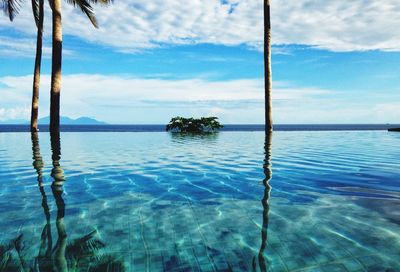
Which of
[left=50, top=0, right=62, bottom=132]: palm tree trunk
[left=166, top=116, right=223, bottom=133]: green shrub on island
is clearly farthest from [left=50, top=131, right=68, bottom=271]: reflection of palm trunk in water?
[left=166, top=116, right=223, bottom=133]: green shrub on island

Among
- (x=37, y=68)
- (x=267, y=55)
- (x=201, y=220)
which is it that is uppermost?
(x=267, y=55)

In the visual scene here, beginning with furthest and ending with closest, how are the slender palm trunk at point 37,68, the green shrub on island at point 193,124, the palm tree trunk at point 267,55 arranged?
the green shrub on island at point 193,124 → the slender palm trunk at point 37,68 → the palm tree trunk at point 267,55

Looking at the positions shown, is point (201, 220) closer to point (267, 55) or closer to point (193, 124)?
point (267, 55)

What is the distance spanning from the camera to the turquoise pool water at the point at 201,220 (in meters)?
2.95

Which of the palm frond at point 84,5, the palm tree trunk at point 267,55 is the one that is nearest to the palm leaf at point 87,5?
the palm frond at point 84,5

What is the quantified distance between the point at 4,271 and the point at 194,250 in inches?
64.1

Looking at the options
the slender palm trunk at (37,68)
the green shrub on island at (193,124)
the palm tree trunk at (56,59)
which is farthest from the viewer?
the green shrub on island at (193,124)

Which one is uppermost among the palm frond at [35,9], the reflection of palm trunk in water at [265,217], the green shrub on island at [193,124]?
the palm frond at [35,9]

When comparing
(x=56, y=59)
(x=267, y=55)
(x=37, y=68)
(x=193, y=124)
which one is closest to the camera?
(x=56, y=59)

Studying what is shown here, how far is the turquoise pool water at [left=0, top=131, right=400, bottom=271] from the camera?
295 centimetres

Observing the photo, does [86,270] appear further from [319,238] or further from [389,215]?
[389,215]

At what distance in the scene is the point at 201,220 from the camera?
403 cm

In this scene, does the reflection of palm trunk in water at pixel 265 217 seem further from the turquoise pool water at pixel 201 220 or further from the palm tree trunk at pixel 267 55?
the palm tree trunk at pixel 267 55

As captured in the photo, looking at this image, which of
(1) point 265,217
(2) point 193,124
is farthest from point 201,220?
(2) point 193,124
